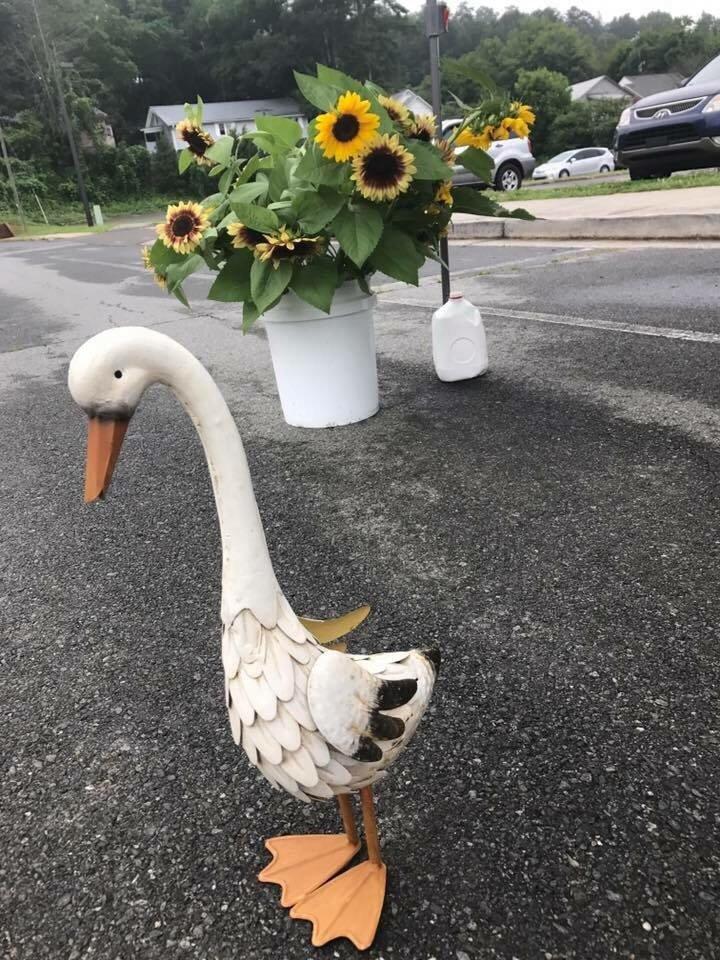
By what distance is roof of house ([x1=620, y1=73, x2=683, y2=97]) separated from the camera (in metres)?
59.5

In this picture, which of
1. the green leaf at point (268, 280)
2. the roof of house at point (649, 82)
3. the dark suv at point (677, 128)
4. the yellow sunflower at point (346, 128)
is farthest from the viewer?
the roof of house at point (649, 82)

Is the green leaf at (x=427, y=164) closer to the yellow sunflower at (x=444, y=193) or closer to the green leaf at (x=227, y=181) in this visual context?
the yellow sunflower at (x=444, y=193)

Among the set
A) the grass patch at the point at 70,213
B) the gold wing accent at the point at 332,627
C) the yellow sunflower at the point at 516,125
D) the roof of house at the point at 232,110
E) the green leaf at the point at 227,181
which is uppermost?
the roof of house at the point at 232,110

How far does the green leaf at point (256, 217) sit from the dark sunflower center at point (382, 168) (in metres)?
0.41

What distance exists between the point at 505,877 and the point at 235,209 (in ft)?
7.98

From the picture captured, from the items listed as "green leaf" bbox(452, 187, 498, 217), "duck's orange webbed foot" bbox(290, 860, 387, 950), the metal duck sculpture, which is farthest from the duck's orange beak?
"green leaf" bbox(452, 187, 498, 217)

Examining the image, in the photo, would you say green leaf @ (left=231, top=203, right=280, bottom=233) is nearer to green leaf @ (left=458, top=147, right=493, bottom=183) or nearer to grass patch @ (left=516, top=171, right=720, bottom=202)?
green leaf @ (left=458, top=147, right=493, bottom=183)

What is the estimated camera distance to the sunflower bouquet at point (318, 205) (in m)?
2.65

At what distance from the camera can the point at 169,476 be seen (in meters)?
3.36

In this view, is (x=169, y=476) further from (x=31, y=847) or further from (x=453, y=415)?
(x=31, y=847)

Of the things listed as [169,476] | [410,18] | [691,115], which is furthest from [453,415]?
[410,18]

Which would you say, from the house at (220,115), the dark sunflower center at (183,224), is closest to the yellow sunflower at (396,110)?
the dark sunflower center at (183,224)

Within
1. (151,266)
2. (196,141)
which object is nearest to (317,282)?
(151,266)

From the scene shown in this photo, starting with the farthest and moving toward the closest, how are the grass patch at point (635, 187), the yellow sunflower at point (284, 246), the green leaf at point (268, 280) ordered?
the grass patch at point (635, 187), the green leaf at point (268, 280), the yellow sunflower at point (284, 246)
